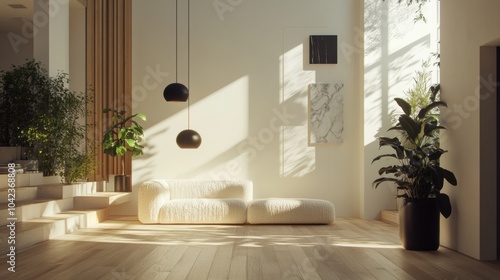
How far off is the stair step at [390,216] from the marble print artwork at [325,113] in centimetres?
130

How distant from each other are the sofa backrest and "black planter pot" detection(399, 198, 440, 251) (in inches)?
130

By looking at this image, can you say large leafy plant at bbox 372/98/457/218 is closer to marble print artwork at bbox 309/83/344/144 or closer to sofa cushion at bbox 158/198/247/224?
sofa cushion at bbox 158/198/247/224

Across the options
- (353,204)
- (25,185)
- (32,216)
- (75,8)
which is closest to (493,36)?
(353,204)

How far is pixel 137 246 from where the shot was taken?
20.0 ft

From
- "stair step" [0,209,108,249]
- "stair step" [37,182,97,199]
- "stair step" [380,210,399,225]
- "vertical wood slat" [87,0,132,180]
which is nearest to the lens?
"stair step" [0,209,108,249]

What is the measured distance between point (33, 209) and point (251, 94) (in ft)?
12.3

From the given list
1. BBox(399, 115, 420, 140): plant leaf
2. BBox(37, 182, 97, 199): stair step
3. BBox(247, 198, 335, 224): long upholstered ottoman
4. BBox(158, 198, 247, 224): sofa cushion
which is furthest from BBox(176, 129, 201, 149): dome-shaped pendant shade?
BBox(399, 115, 420, 140): plant leaf

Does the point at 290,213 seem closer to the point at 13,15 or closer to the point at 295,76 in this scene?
the point at 295,76

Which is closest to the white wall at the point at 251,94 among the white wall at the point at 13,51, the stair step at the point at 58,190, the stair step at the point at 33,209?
the stair step at the point at 58,190

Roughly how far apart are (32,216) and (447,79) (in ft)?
15.9

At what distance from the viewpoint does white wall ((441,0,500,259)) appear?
209 inches

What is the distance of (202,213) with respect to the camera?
8242mm

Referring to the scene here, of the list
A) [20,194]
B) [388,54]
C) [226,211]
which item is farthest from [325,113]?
[20,194]

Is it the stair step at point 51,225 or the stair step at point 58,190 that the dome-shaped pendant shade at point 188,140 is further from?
the stair step at point 58,190
